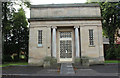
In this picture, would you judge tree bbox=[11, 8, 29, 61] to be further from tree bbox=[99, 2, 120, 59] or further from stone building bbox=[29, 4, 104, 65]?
tree bbox=[99, 2, 120, 59]

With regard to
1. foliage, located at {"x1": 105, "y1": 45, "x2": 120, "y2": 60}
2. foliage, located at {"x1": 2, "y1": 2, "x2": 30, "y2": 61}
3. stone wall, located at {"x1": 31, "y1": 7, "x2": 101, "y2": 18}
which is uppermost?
stone wall, located at {"x1": 31, "y1": 7, "x2": 101, "y2": 18}

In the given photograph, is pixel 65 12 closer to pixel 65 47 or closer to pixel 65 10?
pixel 65 10

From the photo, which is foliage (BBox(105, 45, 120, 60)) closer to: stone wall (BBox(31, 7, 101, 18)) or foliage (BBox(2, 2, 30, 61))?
stone wall (BBox(31, 7, 101, 18))

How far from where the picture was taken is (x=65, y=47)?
51.1 feet

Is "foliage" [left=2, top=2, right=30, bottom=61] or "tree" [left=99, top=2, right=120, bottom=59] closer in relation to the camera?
"tree" [left=99, top=2, right=120, bottom=59]

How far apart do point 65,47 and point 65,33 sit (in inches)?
78.4

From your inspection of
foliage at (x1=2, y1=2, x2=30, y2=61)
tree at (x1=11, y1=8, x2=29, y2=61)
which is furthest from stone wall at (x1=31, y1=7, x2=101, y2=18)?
tree at (x1=11, y1=8, x2=29, y2=61)

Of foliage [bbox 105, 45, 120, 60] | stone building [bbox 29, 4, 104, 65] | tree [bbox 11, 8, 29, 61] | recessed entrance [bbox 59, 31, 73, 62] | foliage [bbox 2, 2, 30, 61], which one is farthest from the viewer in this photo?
tree [bbox 11, 8, 29, 61]

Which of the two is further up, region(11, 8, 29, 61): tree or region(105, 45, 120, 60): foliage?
region(11, 8, 29, 61): tree

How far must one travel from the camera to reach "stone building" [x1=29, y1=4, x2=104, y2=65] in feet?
48.1

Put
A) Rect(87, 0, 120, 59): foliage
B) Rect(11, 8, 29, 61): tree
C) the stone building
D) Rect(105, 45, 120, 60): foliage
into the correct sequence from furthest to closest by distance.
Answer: Rect(11, 8, 29, 61): tree, Rect(105, 45, 120, 60): foliage, Rect(87, 0, 120, 59): foliage, the stone building

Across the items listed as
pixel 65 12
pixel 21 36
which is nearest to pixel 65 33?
pixel 65 12

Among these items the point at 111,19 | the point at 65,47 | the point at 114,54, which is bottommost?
the point at 114,54

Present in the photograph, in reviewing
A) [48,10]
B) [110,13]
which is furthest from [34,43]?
[110,13]
